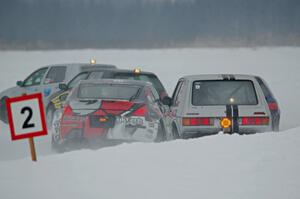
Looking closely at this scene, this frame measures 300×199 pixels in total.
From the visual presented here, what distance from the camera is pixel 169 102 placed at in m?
14.0

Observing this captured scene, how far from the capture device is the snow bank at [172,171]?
884 centimetres

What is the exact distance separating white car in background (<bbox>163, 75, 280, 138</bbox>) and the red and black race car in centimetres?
44

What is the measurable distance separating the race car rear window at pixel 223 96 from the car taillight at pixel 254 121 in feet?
1.00

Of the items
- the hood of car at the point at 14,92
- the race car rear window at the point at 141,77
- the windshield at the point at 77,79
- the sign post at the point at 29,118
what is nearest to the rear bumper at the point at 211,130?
the sign post at the point at 29,118

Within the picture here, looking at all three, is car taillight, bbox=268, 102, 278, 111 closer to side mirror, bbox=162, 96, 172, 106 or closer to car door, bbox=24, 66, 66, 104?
side mirror, bbox=162, 96, 172, 106

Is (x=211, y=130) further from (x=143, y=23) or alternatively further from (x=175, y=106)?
(x=143, y=23)

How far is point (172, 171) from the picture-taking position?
955cm

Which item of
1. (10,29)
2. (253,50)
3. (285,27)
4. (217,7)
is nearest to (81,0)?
(10,29)

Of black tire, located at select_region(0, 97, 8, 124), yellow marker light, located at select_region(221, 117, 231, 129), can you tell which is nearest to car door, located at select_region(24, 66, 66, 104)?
black tire, located at select_region(0, 97, 8, 124)

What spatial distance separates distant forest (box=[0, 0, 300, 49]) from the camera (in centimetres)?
8588

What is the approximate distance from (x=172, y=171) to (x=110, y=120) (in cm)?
301

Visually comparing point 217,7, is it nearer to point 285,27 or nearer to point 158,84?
point 285,27

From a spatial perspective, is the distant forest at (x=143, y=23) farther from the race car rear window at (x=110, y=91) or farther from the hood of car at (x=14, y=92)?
the race car rear window at (x=110, y=91)

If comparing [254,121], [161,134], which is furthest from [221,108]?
[161,134]
